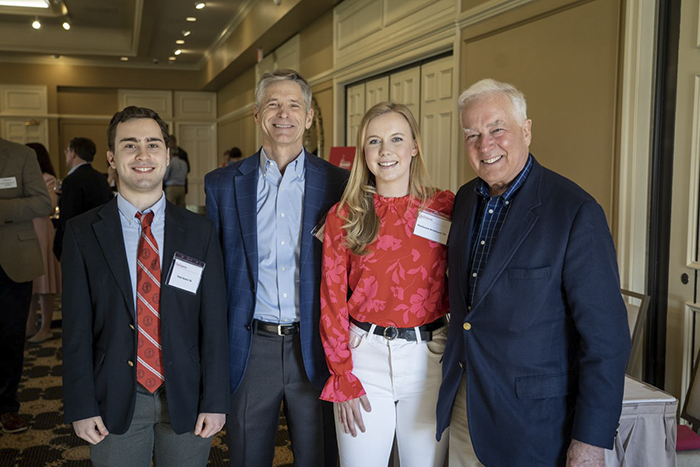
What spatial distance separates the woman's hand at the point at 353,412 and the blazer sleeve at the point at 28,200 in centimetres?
254

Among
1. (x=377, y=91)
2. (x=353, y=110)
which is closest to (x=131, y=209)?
(x=377, y=91)

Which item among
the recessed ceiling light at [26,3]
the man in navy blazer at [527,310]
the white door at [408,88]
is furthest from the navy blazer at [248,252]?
the recessed ceiling light at [26,3]

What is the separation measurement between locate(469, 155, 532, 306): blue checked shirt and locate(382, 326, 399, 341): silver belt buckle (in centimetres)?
27

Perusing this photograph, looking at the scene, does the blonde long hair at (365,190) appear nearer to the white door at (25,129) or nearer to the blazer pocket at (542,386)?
the blazer pocket at (542,386)

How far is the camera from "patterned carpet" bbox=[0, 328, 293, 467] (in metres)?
3.22

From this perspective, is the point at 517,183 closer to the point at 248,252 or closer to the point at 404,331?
the point at 404,331

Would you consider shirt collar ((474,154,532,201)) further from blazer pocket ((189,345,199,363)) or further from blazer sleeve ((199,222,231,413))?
blazer pocket ((189,345,199,363))

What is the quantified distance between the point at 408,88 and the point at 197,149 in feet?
36.0

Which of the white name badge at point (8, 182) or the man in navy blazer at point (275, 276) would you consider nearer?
the man in navy blazer at point (275, 276)

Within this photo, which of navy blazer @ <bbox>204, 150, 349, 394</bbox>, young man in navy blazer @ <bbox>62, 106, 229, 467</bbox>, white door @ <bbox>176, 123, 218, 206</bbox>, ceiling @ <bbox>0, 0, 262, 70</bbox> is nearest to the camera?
young man in navy blazer @ <bbox>62, 106, 229, 467</bbox>

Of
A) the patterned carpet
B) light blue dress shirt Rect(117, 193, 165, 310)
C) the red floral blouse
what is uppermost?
light blue dress shirt Rect(117, 193, 165, 310)

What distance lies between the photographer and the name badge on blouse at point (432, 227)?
189cm

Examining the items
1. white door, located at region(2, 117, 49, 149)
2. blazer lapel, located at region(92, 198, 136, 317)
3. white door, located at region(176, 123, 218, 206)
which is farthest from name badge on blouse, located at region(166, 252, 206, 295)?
white door, located at region(176, 123, 218, 206)

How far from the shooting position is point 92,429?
1.76 metres
